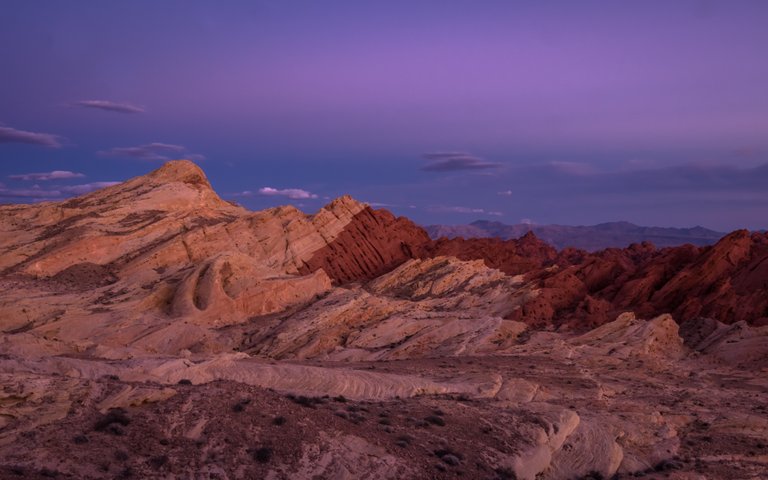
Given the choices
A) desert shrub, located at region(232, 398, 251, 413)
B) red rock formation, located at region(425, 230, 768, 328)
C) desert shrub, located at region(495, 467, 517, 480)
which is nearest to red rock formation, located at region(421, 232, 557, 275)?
red rock formation, located at region(425, 230, 768, 328)

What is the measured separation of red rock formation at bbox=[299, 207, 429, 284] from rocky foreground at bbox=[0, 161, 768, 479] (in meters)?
0.13

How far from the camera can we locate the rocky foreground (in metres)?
11.6

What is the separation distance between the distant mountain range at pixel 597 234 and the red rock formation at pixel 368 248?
4201 inches

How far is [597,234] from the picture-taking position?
6442 inches

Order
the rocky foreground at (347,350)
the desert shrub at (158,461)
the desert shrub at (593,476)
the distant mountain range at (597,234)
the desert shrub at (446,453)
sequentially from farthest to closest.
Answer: the distant mountain range at (597,234), the desert shrub at (593,476), the desert shrub at (446,453), the rocky foreground at (347,350), the desert shrub at (158,461)

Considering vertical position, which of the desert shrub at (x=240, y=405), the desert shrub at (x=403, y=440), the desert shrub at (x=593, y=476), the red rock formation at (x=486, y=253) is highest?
the red rock formation at (x=486, y=253)

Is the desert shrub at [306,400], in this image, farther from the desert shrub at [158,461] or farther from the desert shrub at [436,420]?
the desert shrub at [158,461]

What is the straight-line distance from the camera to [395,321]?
91.7ft

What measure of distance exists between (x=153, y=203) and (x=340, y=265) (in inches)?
412

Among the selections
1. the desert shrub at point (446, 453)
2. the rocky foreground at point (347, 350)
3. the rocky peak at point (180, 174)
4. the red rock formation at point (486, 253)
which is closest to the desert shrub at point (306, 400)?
the rocky foreground at point (347, 350)

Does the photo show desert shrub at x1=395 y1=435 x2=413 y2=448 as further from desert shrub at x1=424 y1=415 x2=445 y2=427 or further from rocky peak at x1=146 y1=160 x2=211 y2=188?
rocky peak at x1=146 y1=160 x2=211 y2=188

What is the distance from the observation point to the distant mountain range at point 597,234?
501ft

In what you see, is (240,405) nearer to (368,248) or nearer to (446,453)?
(446,453)

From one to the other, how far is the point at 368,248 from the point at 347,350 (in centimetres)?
1414
